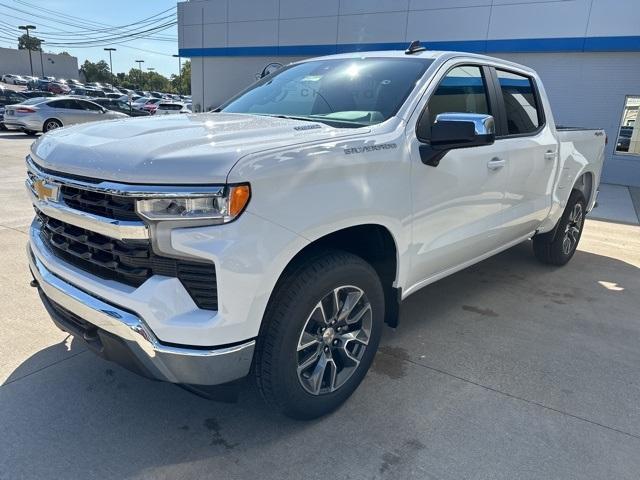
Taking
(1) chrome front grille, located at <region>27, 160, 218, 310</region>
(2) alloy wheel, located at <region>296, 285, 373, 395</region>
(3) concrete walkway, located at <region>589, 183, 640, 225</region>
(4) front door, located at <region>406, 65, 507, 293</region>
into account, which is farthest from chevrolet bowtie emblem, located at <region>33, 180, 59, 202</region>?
(3) concrete walkway, located at <region>589, 183, 640, 225</region>

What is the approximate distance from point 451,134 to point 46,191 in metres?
2.09

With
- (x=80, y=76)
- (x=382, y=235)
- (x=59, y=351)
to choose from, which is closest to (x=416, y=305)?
(x=382, y=235)

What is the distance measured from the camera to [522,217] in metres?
4.19

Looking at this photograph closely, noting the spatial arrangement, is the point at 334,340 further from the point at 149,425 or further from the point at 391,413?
the point at 149,425

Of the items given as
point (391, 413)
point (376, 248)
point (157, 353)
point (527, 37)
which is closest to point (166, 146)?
point (157, 353)

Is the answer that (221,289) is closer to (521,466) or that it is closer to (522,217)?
(521,466)

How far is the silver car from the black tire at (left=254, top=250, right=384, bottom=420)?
17078 mm

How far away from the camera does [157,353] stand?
2.05 m

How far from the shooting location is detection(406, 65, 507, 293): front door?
297 centimetres

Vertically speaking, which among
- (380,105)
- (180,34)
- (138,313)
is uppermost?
(180,34)

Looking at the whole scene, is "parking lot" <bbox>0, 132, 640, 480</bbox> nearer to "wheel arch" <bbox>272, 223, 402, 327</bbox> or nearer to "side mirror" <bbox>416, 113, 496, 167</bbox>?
"wheel arch" <bbox>272, 223, 402, 327</bbox>

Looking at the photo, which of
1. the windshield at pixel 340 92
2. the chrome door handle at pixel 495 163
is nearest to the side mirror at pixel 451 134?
the windshield at pixel 340 92

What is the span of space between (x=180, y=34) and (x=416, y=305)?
22426 mm

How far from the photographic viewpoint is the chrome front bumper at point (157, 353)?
2.04 m
